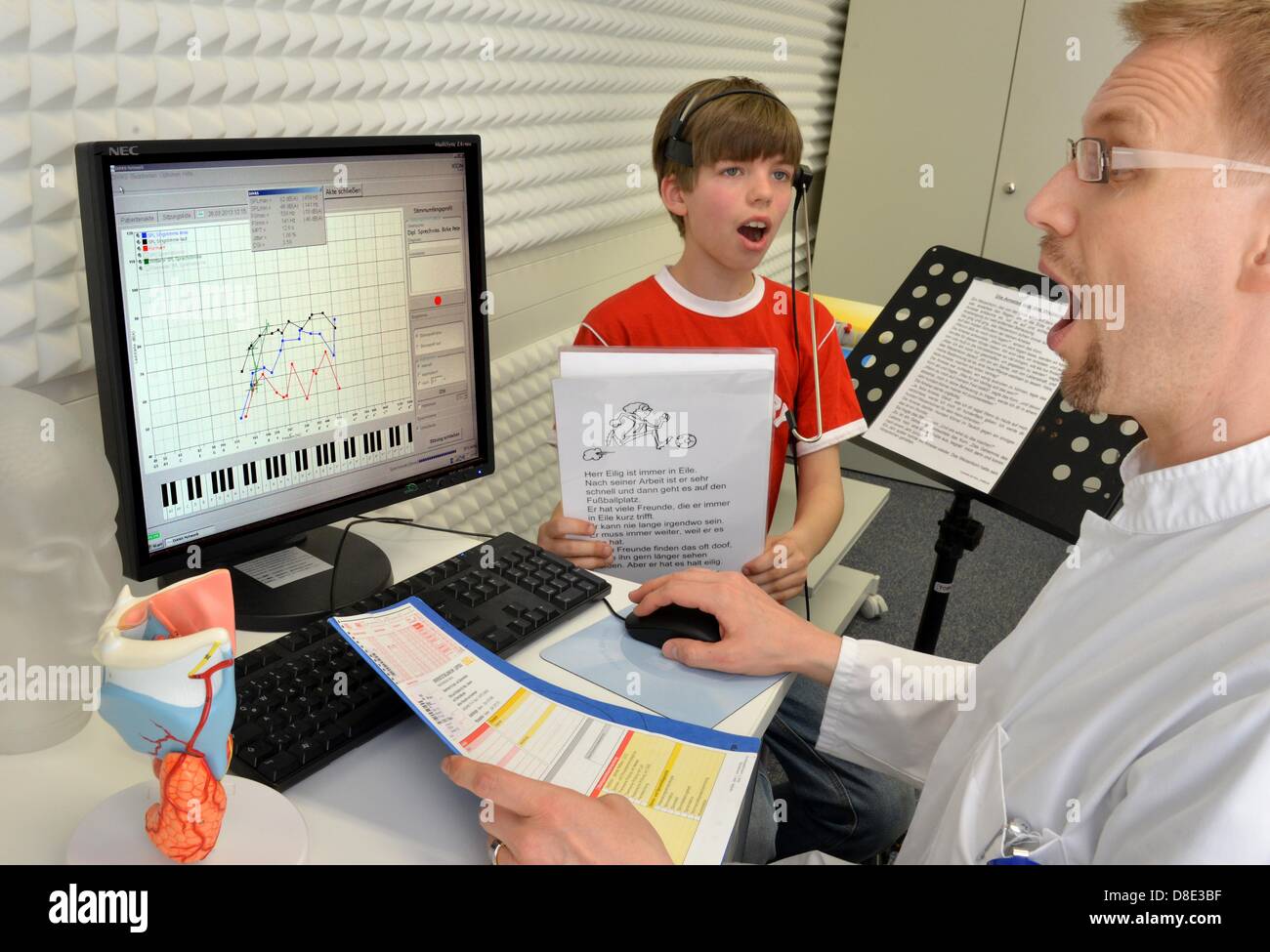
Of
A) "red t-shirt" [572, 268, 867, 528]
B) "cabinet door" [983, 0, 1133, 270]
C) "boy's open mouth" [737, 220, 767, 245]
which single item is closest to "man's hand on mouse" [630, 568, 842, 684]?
"red t-shirt" [572, 268, 867, 528]

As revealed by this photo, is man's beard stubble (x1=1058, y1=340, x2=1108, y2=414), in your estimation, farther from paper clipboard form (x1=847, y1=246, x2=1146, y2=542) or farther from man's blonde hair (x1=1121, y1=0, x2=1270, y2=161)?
paper clipboard form (x1=847, y1=246, x2=1146, y2=542)

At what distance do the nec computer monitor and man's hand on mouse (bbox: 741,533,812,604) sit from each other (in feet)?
1.32

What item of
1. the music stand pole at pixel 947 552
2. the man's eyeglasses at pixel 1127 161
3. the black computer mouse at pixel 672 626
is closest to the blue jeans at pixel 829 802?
the music stand pole at pixel 947 552

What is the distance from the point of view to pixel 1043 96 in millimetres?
3240

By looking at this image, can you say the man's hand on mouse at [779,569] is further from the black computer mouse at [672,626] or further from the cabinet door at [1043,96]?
the cabinet door at [1043,96]

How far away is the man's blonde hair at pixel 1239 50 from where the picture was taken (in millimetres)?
775

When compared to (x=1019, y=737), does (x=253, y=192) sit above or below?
above

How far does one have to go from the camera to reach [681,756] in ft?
2.73

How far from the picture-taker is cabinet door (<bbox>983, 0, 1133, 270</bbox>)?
313 cm

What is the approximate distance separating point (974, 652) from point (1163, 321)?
6.51 feet
